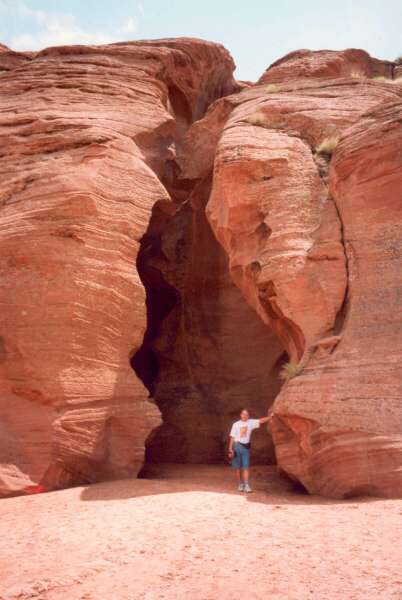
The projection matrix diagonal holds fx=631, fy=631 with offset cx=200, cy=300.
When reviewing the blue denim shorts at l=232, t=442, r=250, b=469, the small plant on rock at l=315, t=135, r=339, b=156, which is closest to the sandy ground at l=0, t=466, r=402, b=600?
the blue denim shorts at l=232, t=442, r=250, b=469

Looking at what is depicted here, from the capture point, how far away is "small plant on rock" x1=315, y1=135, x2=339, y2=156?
1194cm

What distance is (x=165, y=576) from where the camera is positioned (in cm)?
494

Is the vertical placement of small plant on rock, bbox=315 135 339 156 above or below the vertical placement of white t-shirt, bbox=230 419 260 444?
above

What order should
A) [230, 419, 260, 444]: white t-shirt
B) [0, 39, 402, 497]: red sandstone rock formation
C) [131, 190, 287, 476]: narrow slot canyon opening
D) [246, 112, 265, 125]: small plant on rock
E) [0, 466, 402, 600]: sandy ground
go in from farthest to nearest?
[131, 190, 287, 476]: narrow slot canyon opening, [246, 112, 265, 125]: small plant on rock, [230, 419, 260, 444]: white t-shirt, [0, 39, 402, 497]: red sandstone rock formation, [0, 466, 402, 600]: sandy ground

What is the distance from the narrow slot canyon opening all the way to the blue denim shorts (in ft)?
13.9

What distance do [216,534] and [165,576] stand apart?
46.5 inches

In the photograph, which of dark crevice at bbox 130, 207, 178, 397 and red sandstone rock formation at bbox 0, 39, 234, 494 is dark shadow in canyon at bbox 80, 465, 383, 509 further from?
dark crevice at bbox 130, 207, 178, 397

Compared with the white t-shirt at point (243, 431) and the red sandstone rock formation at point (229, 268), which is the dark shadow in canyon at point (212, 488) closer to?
the red sandstone rock formation at point (229, 268)

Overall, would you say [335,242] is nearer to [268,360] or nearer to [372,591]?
[268,360]

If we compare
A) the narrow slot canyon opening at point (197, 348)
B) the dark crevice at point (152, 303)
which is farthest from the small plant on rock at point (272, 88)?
the dark crevice at point (152, 303)

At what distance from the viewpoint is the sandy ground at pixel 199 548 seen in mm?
4641

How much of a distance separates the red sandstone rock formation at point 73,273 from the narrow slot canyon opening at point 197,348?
253 centimetres

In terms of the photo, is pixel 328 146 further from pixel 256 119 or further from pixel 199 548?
pixel 199 548

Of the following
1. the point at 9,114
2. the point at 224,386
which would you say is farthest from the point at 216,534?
the point at 9,114
